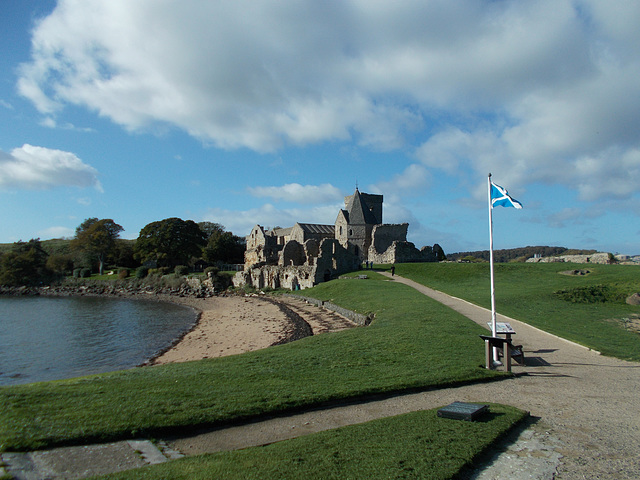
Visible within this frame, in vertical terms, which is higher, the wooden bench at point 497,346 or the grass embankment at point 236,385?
the wooden bench at point 497,346

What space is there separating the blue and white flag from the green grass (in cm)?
672

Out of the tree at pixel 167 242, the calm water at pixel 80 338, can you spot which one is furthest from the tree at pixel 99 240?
the calm water at pixel 80 338

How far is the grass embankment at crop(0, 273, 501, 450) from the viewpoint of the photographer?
255 inches

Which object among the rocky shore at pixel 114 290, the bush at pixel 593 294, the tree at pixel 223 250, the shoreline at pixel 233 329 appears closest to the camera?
the shoreline at pixel 233 329

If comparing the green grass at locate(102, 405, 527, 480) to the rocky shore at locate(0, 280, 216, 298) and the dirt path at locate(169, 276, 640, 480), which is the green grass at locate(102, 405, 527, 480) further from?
the rocky shore at locate(0, 280, 216, 298)

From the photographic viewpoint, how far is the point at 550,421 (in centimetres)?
682

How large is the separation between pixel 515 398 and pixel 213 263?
236 ft

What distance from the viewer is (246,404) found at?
7.48 m

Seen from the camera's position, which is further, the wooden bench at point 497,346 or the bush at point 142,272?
the bush at point 142,272

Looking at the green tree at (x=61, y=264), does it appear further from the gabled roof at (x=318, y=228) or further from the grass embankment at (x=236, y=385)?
the grass embankment at (x=236, y=385)

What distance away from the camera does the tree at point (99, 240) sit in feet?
236

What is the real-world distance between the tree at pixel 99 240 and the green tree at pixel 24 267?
5854 mm

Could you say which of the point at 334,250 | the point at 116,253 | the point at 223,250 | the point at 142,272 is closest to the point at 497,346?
the point at 334,250

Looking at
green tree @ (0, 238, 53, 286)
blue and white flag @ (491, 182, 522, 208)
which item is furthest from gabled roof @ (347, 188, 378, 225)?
green tree @ (0, 238, 53, 286)
